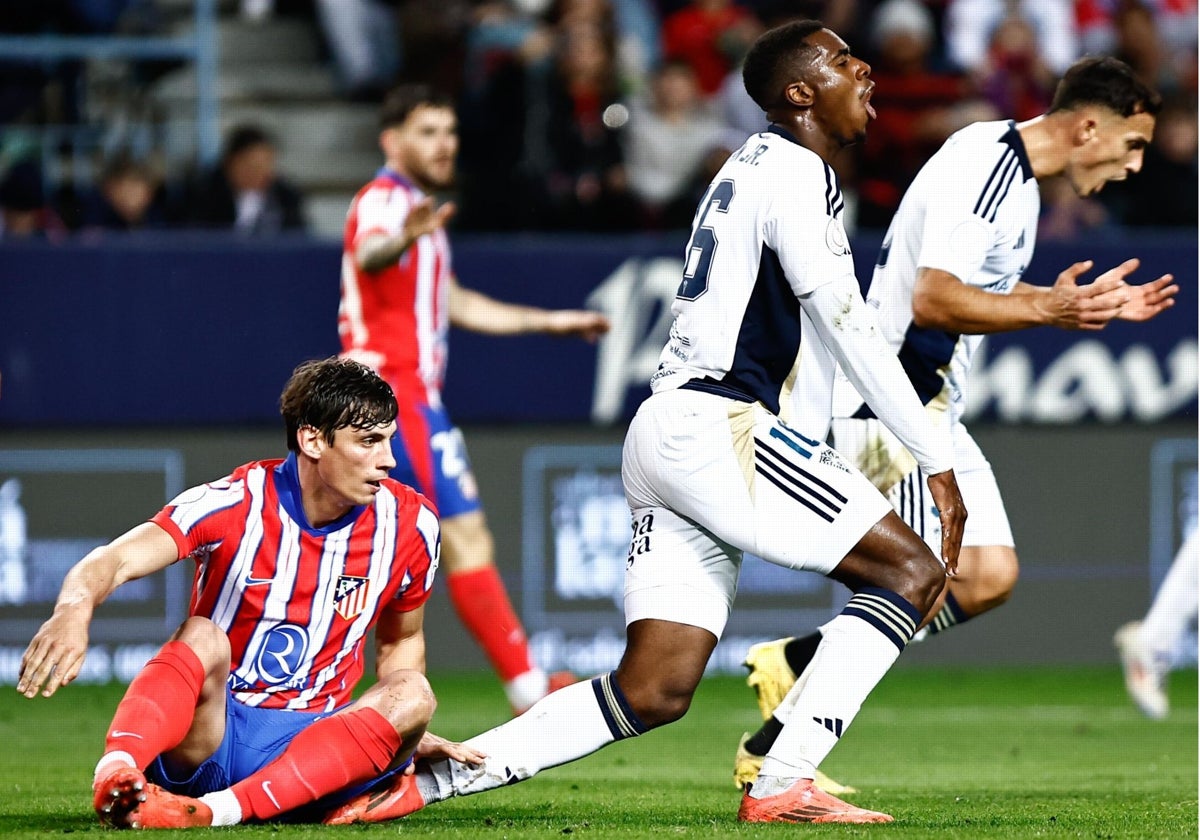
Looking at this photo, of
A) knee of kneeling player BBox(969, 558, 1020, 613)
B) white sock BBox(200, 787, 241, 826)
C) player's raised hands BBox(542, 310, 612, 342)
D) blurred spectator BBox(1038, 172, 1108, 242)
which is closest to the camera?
white sock BBox(200, 787, 241, 826)

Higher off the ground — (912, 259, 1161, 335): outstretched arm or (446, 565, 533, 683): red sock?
(912, 259, 1161, 335): outstretched arm

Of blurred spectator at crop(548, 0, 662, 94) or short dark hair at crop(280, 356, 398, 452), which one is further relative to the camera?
blurred spectator at crop(548, 0, 662, 94)

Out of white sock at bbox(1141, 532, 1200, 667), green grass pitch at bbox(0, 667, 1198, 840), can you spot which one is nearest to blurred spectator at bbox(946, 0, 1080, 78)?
green grass pitch at bbox(0, 667, 1198, 840)

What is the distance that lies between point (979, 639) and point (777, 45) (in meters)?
6.21

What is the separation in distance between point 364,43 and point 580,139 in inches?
83.1

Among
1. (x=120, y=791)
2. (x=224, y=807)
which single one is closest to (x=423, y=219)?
(x=224, y=807)

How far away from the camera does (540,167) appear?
11789 millimetres

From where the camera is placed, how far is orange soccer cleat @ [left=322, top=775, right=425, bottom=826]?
495 cm

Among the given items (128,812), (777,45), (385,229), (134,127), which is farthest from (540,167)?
(128,812)

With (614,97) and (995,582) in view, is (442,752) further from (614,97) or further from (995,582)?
(614,97)

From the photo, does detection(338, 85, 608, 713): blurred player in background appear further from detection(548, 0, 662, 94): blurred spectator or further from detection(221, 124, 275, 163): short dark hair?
detection(548, 0, 662, 94): blurred spectator

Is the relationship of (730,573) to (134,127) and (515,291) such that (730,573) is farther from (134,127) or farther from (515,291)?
(134,127)

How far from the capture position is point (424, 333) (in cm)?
838

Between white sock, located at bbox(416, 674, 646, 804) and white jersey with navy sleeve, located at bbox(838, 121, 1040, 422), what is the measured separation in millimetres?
1594
